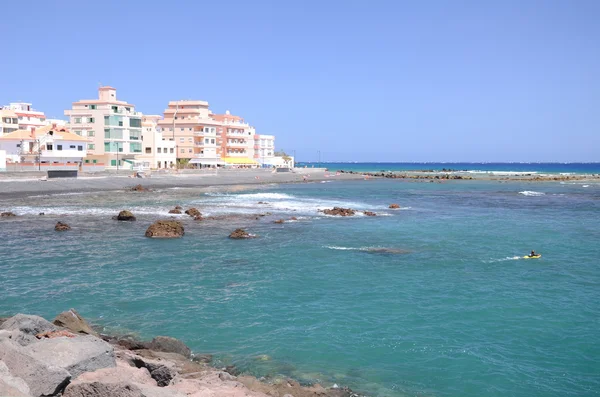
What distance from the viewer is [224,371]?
431 inches

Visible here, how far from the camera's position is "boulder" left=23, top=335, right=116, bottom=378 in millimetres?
8445

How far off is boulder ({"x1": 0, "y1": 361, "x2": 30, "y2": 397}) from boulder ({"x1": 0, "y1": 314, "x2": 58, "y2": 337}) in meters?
3.28

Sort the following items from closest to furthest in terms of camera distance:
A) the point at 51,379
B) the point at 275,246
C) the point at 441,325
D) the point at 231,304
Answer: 1. the point at 51,379
2. the point at 441,325
3. the point at 231,304
4. the point at 275,246

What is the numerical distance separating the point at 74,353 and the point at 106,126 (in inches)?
2980

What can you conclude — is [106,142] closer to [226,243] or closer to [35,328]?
[226,243]

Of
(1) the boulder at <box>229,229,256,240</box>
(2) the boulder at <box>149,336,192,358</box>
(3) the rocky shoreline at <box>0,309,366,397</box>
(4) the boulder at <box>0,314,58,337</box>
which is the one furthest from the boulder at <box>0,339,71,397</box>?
(1) the boulder at <box>229,229,256,240</box>

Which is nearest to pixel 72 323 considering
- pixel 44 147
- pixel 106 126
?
pixel 44 147

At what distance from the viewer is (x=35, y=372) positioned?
7.44 meters

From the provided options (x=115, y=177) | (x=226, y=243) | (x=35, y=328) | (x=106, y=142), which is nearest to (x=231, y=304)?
(x=35, y=328)

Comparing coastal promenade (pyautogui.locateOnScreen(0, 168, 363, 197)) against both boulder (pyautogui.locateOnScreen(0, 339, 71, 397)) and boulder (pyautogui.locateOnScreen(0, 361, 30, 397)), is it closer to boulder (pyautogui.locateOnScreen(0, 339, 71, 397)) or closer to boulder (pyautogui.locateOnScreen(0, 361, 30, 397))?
boulder (pyautogui.locateOnScreen(0, 339, 71, 397))

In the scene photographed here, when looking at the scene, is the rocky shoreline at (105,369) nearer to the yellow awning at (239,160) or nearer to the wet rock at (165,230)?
the wet rock at (165,230)

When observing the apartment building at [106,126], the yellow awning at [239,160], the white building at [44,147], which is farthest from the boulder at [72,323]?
the yellow awning at [239,160]

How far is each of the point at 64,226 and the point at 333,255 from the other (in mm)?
15227

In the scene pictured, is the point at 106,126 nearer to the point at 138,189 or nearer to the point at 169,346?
the point at 138,189
